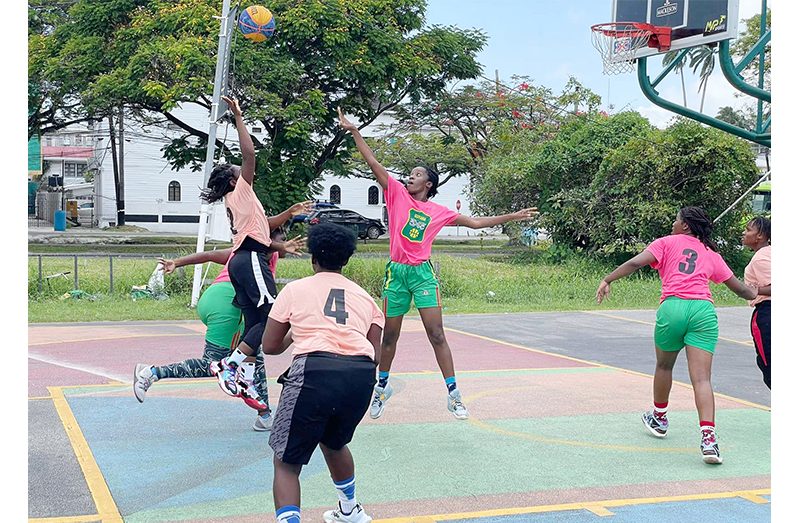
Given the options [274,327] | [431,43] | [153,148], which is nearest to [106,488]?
[274,327]

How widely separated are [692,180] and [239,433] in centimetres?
1858

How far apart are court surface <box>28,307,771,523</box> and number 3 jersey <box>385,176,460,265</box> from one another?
1453mm

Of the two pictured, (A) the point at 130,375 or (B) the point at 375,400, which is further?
(A) the point at 130,375

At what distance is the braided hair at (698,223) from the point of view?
679 centimetres

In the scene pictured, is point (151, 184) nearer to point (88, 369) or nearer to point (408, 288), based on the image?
point (88, 369)

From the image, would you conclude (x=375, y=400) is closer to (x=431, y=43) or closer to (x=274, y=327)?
(x=274, y=327)

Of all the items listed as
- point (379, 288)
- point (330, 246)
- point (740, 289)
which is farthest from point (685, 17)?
point (330, 246)

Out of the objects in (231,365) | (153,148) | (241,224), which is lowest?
(231,365)

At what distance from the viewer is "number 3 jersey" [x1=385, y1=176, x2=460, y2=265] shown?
743 centimetres

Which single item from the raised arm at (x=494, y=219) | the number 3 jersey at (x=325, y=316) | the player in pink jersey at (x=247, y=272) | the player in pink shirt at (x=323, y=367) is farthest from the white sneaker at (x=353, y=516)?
the raised arm at (x=494, y=219)

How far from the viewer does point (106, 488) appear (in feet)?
17.8

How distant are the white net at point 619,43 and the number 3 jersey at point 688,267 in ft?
22.3

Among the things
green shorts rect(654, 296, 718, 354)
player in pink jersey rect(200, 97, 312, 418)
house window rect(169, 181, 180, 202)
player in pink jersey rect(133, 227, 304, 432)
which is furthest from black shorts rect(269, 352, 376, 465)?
house window rect(169, 181, 180, 202)

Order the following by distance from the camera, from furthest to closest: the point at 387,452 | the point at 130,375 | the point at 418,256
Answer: the point at 130,375 → the point at 418,256 → the point at 387,452
